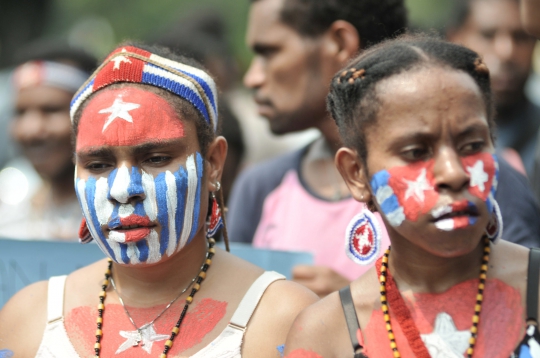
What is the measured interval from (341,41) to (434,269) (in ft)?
6.98

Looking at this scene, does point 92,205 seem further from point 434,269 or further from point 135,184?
point 434,269

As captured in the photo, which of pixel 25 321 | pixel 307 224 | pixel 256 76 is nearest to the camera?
pixel 25 321

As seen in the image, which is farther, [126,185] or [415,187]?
[126,185]

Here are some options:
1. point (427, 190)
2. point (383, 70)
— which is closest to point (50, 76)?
point (383, 70)

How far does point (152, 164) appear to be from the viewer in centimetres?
319

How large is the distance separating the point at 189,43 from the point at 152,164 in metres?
4.68

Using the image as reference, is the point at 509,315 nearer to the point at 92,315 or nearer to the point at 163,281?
the point at 163,281

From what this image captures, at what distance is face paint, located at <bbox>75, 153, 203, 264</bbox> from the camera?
3109 mm

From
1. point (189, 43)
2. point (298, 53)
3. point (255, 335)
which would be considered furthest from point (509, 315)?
point (189, 43)

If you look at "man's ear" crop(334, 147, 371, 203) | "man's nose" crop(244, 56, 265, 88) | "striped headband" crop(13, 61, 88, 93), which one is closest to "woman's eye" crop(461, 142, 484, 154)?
"man's ear" crop(334, 147, 371, 203)

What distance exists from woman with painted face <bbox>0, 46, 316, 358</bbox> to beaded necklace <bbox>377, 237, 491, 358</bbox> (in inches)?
16.4

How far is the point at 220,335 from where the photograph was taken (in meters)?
3.13

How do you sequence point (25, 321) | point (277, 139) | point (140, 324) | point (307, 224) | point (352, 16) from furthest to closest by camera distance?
point (277, 139), point (352, 16), point (307, 224), point (25, 321), point (140, 324)

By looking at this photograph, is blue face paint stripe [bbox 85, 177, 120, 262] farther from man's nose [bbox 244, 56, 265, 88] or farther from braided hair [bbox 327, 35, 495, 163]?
man's nose [bbox 244, 56, 265, 88]
